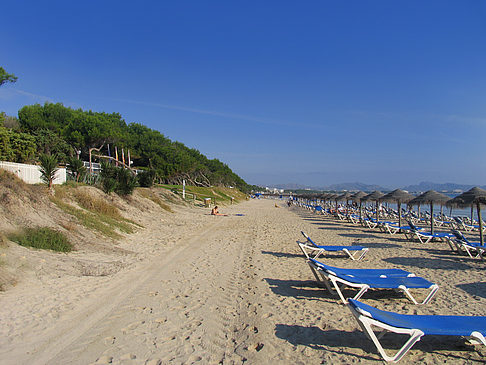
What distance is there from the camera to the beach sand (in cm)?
375

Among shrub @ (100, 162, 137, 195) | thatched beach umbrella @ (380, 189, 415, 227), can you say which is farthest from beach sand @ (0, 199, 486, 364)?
shrub @ (100, 162, 137, 195)

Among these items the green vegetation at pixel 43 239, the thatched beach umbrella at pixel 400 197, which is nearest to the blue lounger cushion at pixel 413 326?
the green vegetation at pixel 43 239

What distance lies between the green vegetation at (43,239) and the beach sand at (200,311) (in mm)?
404

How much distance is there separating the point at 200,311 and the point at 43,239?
4916 millimetres

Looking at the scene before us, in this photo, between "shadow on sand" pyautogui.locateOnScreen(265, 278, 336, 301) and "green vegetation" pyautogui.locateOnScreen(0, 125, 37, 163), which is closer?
"shadow on sand" pyautogui.locateOnScreen(265, 278, 336, 301)

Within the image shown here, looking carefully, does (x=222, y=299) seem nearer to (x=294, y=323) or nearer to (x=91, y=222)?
(x=294, y=323)

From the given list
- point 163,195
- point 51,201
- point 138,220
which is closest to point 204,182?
point 163,195

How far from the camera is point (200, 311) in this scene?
200 inches

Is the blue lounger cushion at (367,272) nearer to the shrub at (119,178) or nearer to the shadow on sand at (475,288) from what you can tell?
the shadow on sand at (475,288)

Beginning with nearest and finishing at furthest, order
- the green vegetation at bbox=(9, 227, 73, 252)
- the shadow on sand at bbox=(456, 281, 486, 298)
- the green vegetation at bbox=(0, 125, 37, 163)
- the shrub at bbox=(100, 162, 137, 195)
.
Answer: the shadow on sand at bbox=(456, 281, 486, 298), the green vegetation at bbox=(9, 227, 73, 252), the shrub at bbox=(100, 162, 137, 195), the green vegetation at bbox=(0, 125, 37, 163)

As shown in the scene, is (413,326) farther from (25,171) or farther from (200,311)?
(25,171)

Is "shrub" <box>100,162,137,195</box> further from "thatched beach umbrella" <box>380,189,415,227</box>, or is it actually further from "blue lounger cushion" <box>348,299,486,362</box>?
"blue lounger cushion" <box>348,299,486,362</box>

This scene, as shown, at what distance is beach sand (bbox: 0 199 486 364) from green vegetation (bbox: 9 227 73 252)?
1.33ft

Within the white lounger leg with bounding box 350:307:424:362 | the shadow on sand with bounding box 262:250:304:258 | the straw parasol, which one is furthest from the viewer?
the straw parasol
